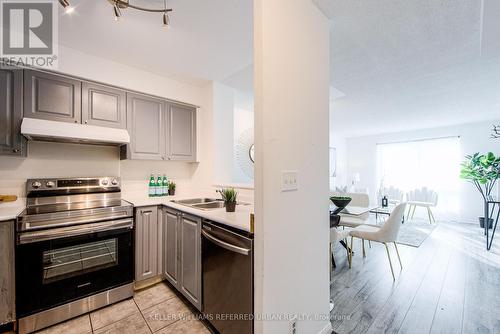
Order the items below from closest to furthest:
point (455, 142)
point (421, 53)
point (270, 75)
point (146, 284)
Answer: point (270, 75)
point (421, 53)
point (146, 284)
point (455, 142)

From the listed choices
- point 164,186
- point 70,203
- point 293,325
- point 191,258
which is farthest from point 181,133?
point 293,325

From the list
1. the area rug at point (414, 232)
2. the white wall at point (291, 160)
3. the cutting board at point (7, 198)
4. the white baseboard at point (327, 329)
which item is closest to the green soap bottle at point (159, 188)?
the cutting board at point (7, 198)

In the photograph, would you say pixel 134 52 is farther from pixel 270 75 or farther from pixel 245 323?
pixel 245 323

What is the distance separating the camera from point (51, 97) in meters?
1.89

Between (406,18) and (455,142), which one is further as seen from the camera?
(455,142)

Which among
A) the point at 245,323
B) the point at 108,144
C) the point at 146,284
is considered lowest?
the point at 146,284

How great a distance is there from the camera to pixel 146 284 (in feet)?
7.04

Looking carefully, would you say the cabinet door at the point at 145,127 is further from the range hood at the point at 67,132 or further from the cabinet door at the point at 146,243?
the cabinet door at the point at 146,243

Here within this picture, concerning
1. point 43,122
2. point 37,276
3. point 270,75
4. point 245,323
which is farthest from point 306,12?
point 37,276

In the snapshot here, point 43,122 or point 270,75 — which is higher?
point 270,75

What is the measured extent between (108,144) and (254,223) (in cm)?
206

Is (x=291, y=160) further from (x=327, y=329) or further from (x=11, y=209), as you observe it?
(x=11, y=209)

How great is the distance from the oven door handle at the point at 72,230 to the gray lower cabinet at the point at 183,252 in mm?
368

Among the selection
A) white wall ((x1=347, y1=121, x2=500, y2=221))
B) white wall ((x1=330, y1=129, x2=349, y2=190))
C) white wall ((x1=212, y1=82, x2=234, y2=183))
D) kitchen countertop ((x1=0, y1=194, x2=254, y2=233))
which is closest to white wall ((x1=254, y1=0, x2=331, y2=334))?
kitchen countertop ((x1=0, y1=194, x2=254, y2=233))
